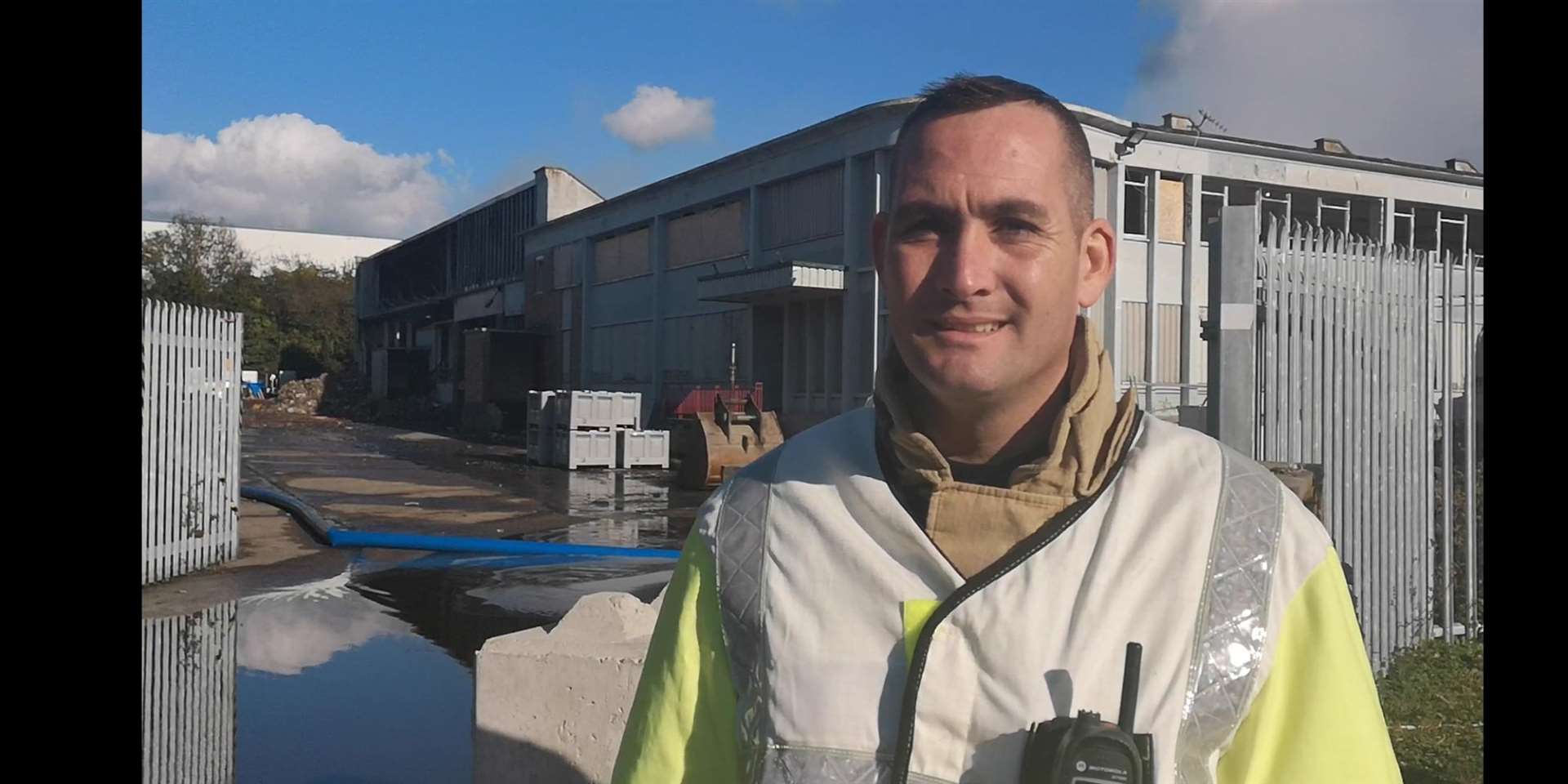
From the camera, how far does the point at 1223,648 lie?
1.35 m

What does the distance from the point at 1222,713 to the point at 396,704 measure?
15.4 feet

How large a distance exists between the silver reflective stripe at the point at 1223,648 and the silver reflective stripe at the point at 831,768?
0.30m

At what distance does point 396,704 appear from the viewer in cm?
530

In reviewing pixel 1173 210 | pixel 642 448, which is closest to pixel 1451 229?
pixel 1173 210

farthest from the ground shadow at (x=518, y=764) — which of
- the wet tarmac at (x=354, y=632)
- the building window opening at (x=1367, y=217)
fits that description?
the building window opening at (x=1367, y=217)

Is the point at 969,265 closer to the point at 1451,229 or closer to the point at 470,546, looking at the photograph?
the point at 470,546

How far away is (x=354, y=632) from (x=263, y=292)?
42.7 m

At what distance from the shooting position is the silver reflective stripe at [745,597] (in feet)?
4.82

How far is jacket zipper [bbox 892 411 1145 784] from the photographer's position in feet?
4.57

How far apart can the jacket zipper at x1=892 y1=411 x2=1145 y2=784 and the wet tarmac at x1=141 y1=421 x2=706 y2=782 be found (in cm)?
353

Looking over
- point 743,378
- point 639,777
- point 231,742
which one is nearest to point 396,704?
point 231,742

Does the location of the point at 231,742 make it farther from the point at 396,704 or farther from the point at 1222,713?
the point at 1222,713

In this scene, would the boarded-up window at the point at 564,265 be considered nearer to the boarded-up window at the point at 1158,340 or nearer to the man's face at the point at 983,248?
the boarded-up window at the point at 1158,340

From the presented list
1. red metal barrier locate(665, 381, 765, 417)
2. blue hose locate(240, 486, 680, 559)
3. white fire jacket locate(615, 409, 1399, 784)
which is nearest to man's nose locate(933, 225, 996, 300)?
white fire jacket locate(615, 409, 1399, 784)
